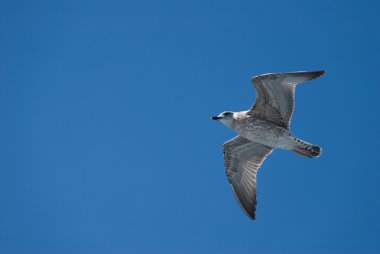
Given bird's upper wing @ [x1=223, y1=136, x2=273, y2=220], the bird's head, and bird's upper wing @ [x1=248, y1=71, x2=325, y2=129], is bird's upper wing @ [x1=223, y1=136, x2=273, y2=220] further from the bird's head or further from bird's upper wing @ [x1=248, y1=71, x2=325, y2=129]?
bird's upper wing @ [x1=248, y1=71, x2=325, y2=129]

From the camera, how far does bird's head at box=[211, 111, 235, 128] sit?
383 inches

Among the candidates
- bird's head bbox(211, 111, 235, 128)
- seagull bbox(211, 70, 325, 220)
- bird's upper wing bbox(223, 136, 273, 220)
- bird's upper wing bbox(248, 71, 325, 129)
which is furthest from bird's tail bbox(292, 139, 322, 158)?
bird's head bbox(211, 111, 235, 128)

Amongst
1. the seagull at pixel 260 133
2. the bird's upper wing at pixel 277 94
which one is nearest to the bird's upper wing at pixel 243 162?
the seagull at pixel 260 133

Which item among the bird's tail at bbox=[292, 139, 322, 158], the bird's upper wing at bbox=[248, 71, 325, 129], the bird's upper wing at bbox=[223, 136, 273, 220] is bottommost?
the bird's tail at bbox=[292, 139, 322, 158]

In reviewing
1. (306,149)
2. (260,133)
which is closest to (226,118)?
(260,133)

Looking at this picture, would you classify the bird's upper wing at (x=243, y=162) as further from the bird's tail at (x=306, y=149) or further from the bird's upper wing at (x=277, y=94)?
the bird's tail at (x=306, y=149)

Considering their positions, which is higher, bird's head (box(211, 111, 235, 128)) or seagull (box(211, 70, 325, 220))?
bird's head (box(211, 111, 235, 128))

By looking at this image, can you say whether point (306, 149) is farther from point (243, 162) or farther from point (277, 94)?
point (243, 162)

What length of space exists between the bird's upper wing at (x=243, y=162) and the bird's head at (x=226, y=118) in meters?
0.62

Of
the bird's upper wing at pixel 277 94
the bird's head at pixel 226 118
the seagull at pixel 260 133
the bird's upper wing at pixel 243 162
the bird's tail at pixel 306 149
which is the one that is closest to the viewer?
the bird's upper wing at pixel 277 94

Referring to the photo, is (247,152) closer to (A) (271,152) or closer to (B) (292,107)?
(A) (271,152)

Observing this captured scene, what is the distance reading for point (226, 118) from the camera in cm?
977

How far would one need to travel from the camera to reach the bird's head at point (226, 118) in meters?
9.73

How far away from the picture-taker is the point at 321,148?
919 centimetres
